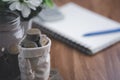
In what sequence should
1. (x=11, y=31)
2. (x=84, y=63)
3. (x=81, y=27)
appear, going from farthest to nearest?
(x=81, y=27)
(x=84, y=63)
(x=11, y=31)

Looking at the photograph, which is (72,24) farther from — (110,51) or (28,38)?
(28,38)

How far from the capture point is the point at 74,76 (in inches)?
38.5

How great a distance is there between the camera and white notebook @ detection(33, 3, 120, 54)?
3.60ft

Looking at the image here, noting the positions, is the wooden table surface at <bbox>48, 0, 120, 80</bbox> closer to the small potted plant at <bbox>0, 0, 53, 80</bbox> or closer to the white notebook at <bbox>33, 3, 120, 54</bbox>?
the white notebook at <bbox>33, 3, 120, 54</bbox>

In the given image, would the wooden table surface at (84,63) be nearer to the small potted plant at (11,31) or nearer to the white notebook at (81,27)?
the white notebook at (81,27)

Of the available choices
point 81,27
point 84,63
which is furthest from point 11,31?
point 81,27

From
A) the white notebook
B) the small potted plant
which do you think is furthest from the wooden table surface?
the small potted plant

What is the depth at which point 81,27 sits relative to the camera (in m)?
1.21

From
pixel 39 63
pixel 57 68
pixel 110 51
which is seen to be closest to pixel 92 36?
pixel 110 51

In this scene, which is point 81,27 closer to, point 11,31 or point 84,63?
point 84,63

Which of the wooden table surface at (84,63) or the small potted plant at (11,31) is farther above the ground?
the small potted plant at (11,31)

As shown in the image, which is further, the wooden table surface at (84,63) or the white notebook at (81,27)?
the white notebook at (81,27)

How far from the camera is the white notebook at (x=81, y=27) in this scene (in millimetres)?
1097

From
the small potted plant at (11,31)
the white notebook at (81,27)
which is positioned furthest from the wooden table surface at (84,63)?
the small potted plant at (11,31)
